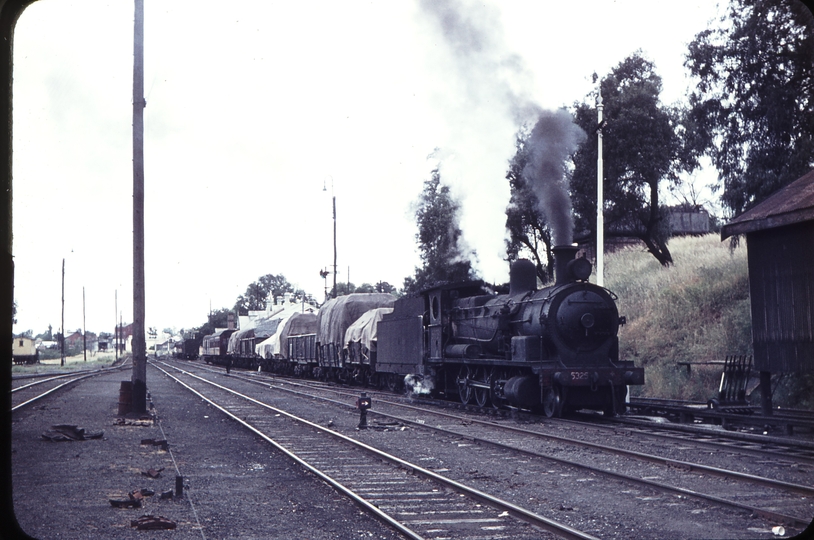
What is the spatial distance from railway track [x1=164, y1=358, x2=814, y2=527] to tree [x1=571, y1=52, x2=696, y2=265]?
17687mm

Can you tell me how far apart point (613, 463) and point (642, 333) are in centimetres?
1548

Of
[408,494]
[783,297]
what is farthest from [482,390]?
[408,494]

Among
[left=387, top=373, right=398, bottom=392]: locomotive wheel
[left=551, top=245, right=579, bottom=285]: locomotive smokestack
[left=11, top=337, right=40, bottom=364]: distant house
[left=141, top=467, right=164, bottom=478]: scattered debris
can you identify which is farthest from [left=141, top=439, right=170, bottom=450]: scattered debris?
[left=11, top=337, right=40, bottom=364]: distant house

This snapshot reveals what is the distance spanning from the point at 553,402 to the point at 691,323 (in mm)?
9103

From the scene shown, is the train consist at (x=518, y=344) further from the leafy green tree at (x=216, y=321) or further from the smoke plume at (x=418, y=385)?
the leafy green tree at (x=216, y=321)

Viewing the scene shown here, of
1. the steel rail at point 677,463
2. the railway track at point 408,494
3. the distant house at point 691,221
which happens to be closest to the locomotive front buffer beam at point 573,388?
the steel rail at point 677,463

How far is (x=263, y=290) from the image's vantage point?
152625mm

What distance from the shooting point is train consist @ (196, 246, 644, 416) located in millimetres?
14703

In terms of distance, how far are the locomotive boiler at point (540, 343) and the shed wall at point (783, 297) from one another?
Answer: 8.09 ft

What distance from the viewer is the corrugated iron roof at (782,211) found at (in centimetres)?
1214

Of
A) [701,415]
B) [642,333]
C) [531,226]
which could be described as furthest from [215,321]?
[701,415]

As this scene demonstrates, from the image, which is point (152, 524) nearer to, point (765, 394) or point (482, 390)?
point (765, 394)

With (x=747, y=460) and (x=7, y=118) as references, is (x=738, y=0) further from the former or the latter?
(x=7, y=118)

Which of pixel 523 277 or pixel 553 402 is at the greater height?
pixel 523 277
